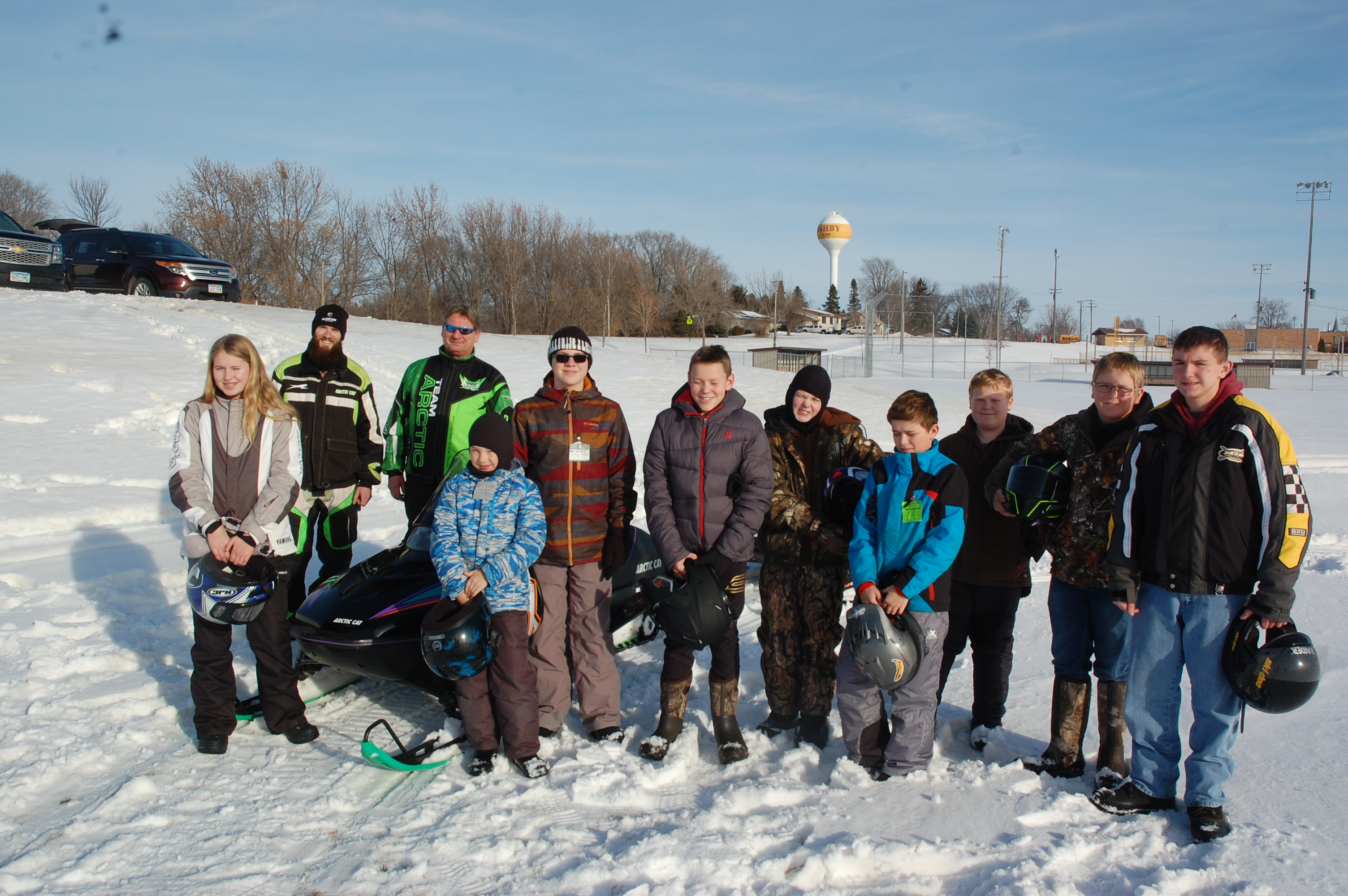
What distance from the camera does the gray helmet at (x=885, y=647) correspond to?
10.7ft

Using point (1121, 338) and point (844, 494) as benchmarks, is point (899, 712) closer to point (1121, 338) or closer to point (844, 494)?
point (844, 494)

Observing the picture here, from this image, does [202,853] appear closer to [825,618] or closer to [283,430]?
[283,430]

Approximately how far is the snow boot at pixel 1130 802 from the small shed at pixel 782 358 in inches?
1250

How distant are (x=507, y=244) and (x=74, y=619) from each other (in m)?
50.2

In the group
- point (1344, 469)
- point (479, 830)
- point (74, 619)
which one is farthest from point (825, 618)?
point (1344, 469)

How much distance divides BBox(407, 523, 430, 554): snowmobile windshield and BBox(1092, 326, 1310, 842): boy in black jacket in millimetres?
3076

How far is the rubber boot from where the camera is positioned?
336cm

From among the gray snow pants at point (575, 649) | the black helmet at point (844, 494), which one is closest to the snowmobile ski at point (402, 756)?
the gray snow pants at point (575, 649)

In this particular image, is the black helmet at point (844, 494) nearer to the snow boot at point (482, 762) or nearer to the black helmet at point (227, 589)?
the snow boot at point (482, 762)

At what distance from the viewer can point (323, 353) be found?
4.55 metres

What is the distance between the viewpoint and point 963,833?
294cm

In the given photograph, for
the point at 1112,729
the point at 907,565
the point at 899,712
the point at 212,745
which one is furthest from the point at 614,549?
the point at 1112,729

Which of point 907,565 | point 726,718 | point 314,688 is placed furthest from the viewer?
point 314,688

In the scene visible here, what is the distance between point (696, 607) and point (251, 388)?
2.17 m
